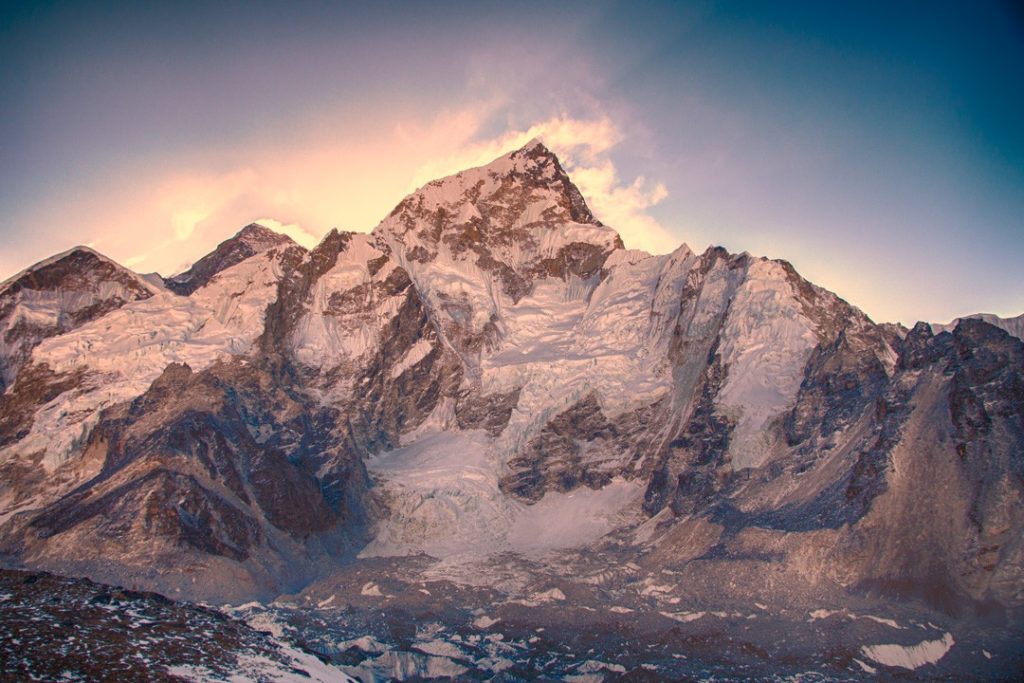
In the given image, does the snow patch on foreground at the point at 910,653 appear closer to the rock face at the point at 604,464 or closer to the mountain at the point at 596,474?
the mountain at the point at 596,474

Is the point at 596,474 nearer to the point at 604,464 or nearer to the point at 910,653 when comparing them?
the point at 604,464

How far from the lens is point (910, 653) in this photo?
362 feet

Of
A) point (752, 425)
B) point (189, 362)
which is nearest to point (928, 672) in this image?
point (752, 425)

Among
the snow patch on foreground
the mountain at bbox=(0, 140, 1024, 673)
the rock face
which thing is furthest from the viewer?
the rock face

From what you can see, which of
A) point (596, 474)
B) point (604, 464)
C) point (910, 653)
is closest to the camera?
point (910, 653)

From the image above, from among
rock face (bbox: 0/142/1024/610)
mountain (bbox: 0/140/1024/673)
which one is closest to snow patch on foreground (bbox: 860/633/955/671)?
mountain (bbox: 0/140/1024/673)

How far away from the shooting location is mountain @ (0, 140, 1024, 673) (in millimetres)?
131000

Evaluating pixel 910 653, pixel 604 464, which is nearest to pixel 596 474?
pixel 604 464

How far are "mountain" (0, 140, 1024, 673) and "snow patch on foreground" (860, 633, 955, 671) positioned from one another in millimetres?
4273

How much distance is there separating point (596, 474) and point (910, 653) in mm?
82626

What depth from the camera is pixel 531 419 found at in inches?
7810

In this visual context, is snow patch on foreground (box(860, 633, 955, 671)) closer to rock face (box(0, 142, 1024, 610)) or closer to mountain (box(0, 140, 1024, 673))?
mountain (box(0, 140, 1024, 673))

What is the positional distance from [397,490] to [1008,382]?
102202 millimetres

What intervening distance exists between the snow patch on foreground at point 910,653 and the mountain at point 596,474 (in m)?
4.27
